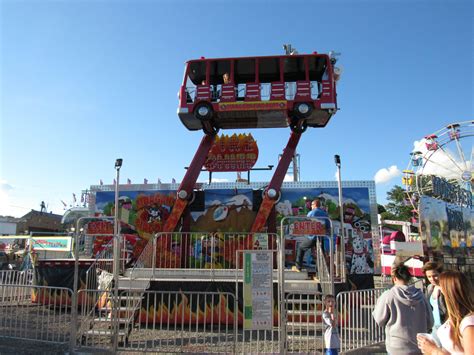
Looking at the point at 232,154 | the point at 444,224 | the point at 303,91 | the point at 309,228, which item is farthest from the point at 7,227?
the point at 309,228

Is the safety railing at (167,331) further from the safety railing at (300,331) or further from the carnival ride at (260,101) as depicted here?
the carnival ride at (260,101)

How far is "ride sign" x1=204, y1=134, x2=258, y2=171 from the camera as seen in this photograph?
46.9ft

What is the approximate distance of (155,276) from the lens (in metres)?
9.41

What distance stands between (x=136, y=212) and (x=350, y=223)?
8.93m

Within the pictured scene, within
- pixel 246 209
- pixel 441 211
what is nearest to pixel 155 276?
pixel 246 209

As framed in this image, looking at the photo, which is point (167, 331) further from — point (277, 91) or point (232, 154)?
point (232, 154)

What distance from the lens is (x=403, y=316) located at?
3832 millimetres

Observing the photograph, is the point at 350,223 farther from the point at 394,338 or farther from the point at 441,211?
the point at 394,338

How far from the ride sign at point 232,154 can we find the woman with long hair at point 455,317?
1165 cm

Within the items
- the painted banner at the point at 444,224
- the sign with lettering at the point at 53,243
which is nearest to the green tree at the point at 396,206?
the painted banner at the point at 444,224

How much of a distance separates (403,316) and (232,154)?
11.0m

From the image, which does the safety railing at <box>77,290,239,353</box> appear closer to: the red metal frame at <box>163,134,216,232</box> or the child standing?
the child standing

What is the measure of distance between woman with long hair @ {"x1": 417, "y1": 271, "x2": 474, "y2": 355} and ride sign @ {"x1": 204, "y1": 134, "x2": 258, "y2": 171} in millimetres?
11650

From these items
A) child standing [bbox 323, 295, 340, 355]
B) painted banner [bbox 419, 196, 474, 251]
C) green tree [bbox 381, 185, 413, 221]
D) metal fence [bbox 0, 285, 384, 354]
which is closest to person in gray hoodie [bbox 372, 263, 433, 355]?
child standing [bbox 323, 295, 340, 355]
